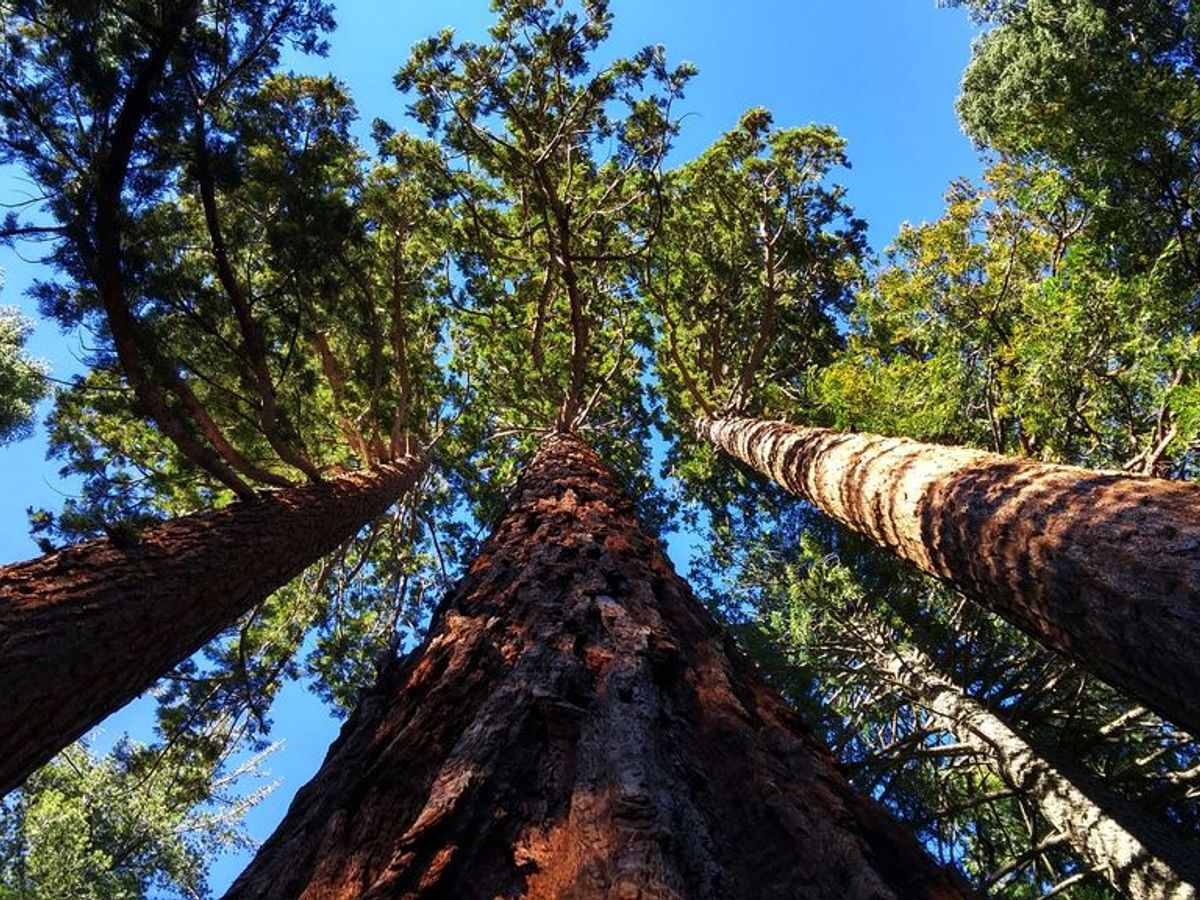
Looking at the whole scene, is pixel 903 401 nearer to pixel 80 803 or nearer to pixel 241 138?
pixel 241 138

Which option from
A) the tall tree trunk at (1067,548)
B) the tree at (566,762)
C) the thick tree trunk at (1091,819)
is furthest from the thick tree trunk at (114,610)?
the thick tree trunk at (1091,819)

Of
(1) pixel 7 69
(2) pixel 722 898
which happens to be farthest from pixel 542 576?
(1) pixel 7 69

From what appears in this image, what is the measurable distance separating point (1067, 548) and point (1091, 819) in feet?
10.9

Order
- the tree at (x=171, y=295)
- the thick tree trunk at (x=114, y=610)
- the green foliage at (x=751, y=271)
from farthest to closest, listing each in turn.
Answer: the green foliage at (x=751, y=271) → the tree at (x=171, y=295) → the thick tree trunk at (x=114, y=610)

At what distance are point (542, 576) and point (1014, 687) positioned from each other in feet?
18.1

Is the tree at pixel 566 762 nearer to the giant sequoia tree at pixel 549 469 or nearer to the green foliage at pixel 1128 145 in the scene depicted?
the giant sequoia tree at pixel 549 469

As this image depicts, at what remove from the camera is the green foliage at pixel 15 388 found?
10.9 m

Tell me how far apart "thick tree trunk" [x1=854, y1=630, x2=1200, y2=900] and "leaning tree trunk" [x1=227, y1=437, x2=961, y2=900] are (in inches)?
157

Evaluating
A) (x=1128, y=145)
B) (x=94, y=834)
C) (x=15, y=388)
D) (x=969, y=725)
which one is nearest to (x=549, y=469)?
(x=969, y=725)

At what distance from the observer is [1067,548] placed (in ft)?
9.25

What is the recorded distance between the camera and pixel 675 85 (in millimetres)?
8961

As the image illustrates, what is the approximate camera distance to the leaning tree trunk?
110 centimetres

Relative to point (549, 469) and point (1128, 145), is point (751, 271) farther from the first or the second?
point (549, 469)

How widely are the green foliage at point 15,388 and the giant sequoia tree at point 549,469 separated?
423cm
